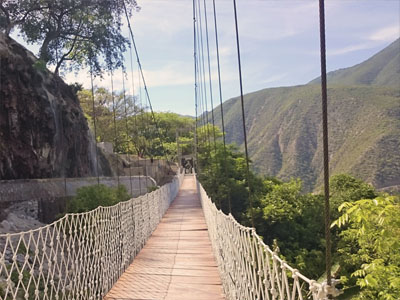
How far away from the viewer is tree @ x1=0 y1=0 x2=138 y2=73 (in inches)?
430

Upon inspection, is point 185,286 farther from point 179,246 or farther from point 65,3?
point 65,3

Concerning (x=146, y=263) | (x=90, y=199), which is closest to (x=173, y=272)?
(x=146, y=263)

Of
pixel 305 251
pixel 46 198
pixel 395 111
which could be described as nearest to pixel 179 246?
pixel 46 198

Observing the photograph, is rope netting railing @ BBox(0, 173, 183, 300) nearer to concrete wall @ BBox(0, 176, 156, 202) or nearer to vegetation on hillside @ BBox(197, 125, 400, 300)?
concrete wall @ BBox(0, 176, 156, 202)

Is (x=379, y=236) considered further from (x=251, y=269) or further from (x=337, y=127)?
(x=337, y=127)

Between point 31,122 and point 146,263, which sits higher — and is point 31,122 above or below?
above

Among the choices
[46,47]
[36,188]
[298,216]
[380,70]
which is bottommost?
[298,216]

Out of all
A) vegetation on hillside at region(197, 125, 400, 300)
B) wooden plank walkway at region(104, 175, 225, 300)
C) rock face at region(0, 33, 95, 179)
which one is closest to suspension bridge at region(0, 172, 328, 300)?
wooden plank walkway at region(104, 175, 225, 300)

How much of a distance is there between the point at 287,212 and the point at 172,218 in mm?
3867

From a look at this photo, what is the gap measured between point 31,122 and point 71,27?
4.01m

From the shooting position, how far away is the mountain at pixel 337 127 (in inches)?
1081

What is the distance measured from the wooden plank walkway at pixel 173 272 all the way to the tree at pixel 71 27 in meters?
7.37

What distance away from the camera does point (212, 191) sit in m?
13.2

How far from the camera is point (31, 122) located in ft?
29.8
